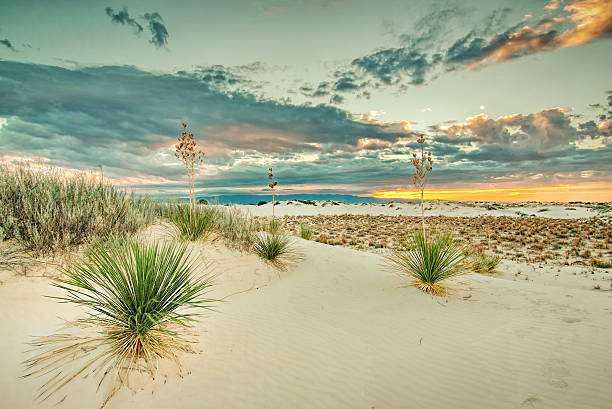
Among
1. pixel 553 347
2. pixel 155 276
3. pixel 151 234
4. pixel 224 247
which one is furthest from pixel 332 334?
pixel 151 234

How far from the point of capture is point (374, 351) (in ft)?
12.9

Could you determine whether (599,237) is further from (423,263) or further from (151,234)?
(151,234)

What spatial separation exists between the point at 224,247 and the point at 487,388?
6034 mm

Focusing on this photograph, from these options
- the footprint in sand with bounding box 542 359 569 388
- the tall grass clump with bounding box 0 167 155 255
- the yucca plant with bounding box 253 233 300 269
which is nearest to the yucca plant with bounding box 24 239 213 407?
the tall grass clump with bounding box 0 167 155 255

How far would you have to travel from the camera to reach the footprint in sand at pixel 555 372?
128 inches

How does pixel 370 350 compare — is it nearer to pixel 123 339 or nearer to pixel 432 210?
pixel 123 339

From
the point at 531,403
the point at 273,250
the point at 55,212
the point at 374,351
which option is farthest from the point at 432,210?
the point at 55,212

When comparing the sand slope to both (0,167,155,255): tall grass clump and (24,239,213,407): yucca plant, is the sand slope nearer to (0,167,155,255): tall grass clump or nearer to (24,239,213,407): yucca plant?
(24,239,213,407): yucca plant

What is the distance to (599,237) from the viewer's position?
16.5 metres

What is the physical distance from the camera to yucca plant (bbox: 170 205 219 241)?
727cm

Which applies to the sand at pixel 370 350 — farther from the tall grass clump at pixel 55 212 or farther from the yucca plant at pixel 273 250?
the yucca plant at pixel 273 250

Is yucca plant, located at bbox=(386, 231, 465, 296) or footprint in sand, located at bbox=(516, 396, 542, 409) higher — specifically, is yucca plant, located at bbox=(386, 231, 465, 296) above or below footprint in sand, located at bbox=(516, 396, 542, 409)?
above

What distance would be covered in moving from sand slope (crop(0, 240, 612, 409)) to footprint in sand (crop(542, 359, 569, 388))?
0.06 ft

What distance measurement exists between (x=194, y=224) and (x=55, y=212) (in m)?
2.73
